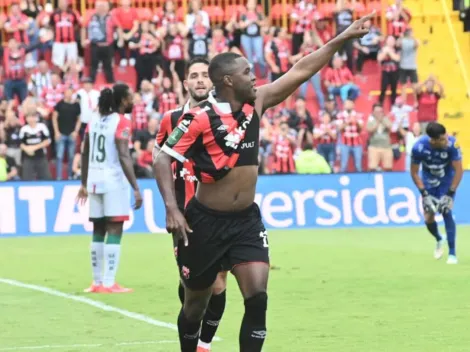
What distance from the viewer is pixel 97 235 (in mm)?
14617

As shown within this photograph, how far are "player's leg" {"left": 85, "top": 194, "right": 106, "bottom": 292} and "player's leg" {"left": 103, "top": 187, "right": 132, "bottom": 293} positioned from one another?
0.30 ft

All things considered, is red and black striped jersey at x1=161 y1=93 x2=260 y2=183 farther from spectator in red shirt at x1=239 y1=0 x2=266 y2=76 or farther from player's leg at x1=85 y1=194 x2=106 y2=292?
spectator in red shirt at x1=239 y1=0 x2=266 y2=76

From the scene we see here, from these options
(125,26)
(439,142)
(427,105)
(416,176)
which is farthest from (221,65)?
(125,26)

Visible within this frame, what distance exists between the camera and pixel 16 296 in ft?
47.2

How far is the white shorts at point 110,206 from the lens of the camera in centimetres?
1440

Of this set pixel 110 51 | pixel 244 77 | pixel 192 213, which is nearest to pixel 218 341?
pixel 192 213

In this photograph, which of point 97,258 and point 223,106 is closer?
point 223,106

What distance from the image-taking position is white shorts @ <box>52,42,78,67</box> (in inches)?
1193

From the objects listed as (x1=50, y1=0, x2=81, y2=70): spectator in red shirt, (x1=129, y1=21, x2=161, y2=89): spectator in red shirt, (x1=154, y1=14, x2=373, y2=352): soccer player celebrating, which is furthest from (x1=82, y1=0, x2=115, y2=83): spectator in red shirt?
(x1=154, y1=14, x2=373, y2=352): soccer player celebrating

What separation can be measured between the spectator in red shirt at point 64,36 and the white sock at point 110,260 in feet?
53.7

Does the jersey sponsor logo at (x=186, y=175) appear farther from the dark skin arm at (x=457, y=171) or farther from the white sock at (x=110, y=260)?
the dark skin arm at (x=457, y=171)

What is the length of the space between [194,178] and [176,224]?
1.34m

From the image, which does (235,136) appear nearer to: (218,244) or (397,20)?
(218,244)

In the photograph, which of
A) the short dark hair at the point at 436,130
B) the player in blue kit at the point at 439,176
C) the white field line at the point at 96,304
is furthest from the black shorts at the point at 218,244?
the player in blue kit at the point at 439,176
